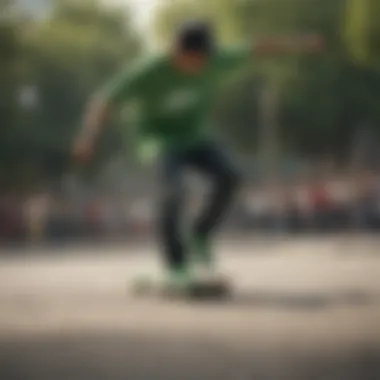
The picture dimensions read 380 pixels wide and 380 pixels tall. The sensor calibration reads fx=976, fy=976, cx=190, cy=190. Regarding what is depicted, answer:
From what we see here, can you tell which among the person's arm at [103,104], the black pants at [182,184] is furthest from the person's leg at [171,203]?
the person's arm at [103,104]

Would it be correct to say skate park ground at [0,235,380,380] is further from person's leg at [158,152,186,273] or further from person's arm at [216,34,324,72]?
person's arm at [216,34,324,72]

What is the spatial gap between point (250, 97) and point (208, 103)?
0.21 feet

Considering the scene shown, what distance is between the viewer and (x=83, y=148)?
149 cm

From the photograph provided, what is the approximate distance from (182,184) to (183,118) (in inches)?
4.0

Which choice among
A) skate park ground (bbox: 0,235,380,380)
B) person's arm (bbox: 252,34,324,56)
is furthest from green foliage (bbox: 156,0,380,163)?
skate park ground (bbox: 0,235,380,380)

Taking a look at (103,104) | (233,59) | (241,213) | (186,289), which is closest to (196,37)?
(233,59)

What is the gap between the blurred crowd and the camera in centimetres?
149

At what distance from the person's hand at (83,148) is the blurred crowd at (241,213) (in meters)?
0.07

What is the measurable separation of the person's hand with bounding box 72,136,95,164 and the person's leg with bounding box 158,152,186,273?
11cm

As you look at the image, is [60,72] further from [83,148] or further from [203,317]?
[203,317]

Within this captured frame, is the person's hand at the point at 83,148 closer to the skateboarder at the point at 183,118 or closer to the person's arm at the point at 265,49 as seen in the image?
the skateboarder at the point at 183,118

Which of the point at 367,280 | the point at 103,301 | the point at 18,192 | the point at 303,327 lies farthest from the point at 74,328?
the point at 367,280

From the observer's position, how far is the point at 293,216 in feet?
4.95

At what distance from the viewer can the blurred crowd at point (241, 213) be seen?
149cm
